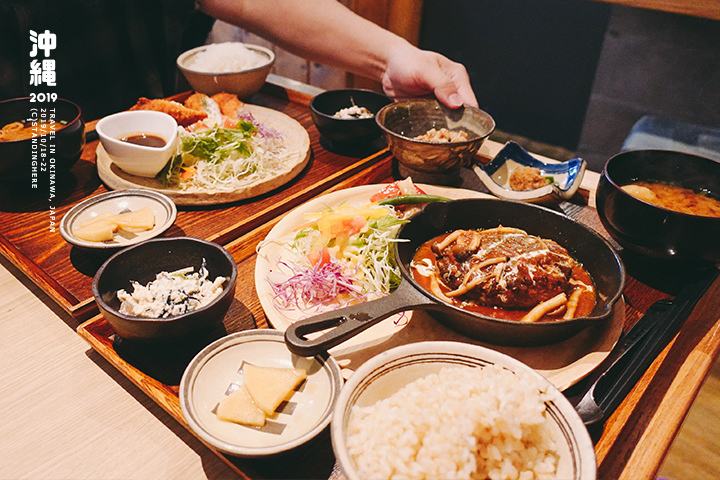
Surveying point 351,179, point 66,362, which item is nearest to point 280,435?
point 66,362

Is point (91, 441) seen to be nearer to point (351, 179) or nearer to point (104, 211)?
point (104, 211)

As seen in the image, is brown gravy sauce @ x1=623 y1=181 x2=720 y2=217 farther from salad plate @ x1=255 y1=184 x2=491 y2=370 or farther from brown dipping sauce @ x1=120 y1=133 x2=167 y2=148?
brown dipping sauce @ x1=120 y1=133 x2=167 y2=148

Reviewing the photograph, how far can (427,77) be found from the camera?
122 inches

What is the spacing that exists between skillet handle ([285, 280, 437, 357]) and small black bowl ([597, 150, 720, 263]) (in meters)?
1.03

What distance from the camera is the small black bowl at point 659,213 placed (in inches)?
71.1

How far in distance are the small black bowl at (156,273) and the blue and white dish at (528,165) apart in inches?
61.5

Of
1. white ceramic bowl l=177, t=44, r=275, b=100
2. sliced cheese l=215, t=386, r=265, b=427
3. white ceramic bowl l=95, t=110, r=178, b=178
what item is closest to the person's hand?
white ceramic bowl l=177, t=44, r=275, b=100

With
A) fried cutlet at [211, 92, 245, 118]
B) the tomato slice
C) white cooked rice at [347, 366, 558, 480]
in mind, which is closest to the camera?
white cooked rice at [347, 366, 558, 480]

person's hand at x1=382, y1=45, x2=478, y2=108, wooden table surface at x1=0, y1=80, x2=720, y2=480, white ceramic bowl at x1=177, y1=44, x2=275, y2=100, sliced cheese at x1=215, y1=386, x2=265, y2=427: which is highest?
person's hand at x1=382, y1=45, x2=478, y2=108

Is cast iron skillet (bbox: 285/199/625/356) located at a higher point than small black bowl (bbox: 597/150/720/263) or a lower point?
lower

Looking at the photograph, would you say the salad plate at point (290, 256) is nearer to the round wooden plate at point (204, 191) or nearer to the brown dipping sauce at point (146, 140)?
the round wooden plate at point (204, 191)

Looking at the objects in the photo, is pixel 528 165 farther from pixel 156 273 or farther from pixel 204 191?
pixel 156 273

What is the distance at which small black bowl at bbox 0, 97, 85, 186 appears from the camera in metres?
2.27

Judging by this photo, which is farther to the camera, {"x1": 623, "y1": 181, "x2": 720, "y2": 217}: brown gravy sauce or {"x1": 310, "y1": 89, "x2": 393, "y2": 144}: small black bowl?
{"x1": 310, "y1": 89, "x2": 393, "y2": 144}: small black bowl
